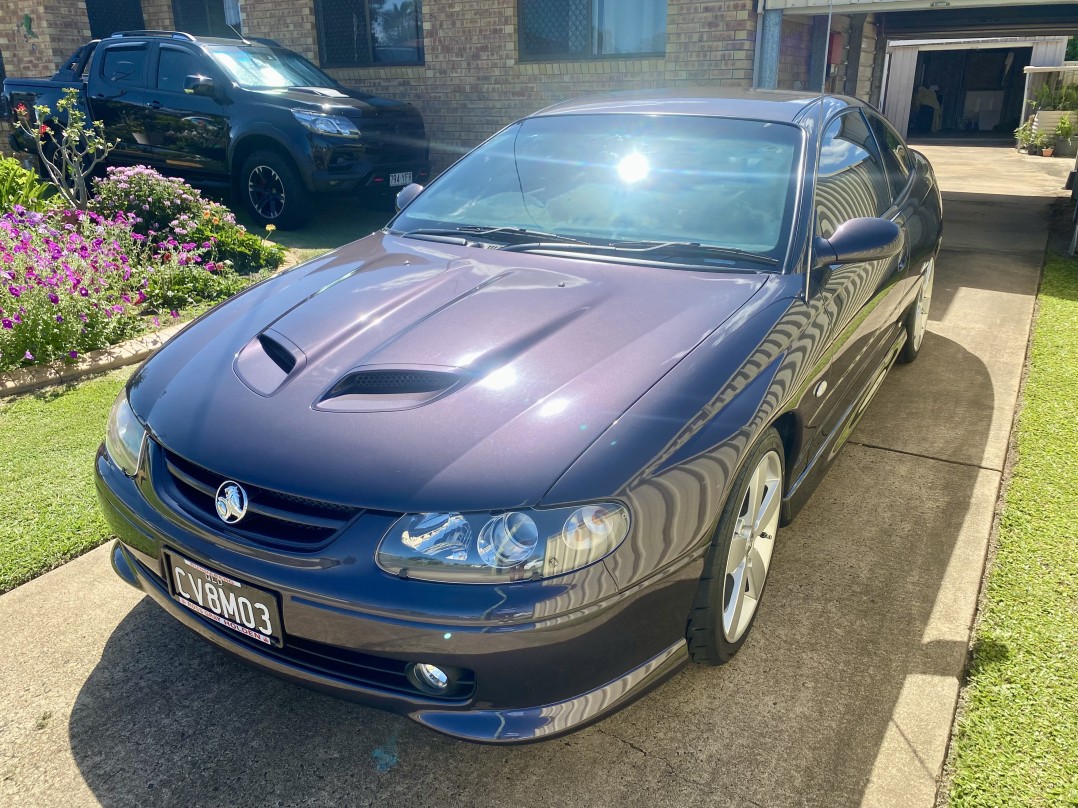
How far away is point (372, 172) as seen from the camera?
848cm

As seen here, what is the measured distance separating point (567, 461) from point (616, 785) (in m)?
0.85

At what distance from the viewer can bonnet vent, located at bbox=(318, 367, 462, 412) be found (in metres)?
2.14

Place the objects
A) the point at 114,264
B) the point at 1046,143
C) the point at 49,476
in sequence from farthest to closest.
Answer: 1. the point at 1046,143
2. the point at 114,264
3. the point at 49,476

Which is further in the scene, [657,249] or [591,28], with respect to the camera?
[591,28]

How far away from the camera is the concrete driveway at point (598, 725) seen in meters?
2.14

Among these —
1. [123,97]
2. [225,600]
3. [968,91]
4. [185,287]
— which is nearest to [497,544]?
[225,600]

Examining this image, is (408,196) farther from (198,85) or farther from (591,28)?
(591,28)

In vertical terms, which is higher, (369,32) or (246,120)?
(369,32)

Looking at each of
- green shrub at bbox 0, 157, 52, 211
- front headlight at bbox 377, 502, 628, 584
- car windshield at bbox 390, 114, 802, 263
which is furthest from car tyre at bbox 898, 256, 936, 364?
green shrub at bbox 0, 157, 52, 211

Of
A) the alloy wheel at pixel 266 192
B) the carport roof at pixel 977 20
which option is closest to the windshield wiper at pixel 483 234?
the alloy wheel at pixel 266 192

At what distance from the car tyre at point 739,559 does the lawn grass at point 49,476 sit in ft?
7.55

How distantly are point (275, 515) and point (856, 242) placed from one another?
202 centimetres

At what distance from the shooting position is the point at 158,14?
14.3m

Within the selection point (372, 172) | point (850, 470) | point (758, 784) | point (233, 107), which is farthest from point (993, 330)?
point (233, 107)
